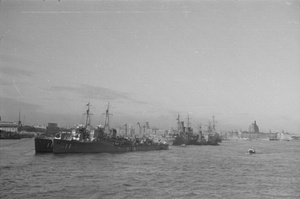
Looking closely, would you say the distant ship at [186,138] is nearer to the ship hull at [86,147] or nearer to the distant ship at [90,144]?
the distant ship at [90,144]

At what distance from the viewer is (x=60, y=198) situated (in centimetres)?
2064

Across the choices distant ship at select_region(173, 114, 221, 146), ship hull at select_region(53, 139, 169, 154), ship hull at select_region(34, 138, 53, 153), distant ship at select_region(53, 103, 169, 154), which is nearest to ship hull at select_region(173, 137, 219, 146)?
distant ship at select_region(173, 114, 221, 146)

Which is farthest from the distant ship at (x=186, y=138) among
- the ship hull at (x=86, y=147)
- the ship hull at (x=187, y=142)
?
the ship hull at (x=86, y=147)

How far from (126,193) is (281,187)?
14116 mm

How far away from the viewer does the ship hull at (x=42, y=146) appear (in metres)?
58.6

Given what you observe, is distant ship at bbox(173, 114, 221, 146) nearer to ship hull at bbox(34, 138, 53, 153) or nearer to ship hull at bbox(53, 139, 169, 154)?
ship hull at bbox(53, 139, 169, 154)

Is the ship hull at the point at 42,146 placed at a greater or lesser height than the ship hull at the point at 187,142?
greater

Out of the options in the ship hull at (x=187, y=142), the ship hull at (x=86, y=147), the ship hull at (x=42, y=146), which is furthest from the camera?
the ship hull at (x=187, y=142)

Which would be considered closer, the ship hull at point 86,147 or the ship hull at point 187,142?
the ship hull at point 86,147

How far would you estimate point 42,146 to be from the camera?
5888 centimetres

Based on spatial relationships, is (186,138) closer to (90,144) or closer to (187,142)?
(187,142)

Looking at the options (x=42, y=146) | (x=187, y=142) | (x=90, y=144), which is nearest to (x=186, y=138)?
(x=187, y=142)

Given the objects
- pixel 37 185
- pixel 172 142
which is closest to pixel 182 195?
pixel 37 185

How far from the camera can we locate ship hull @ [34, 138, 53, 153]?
58.6m
